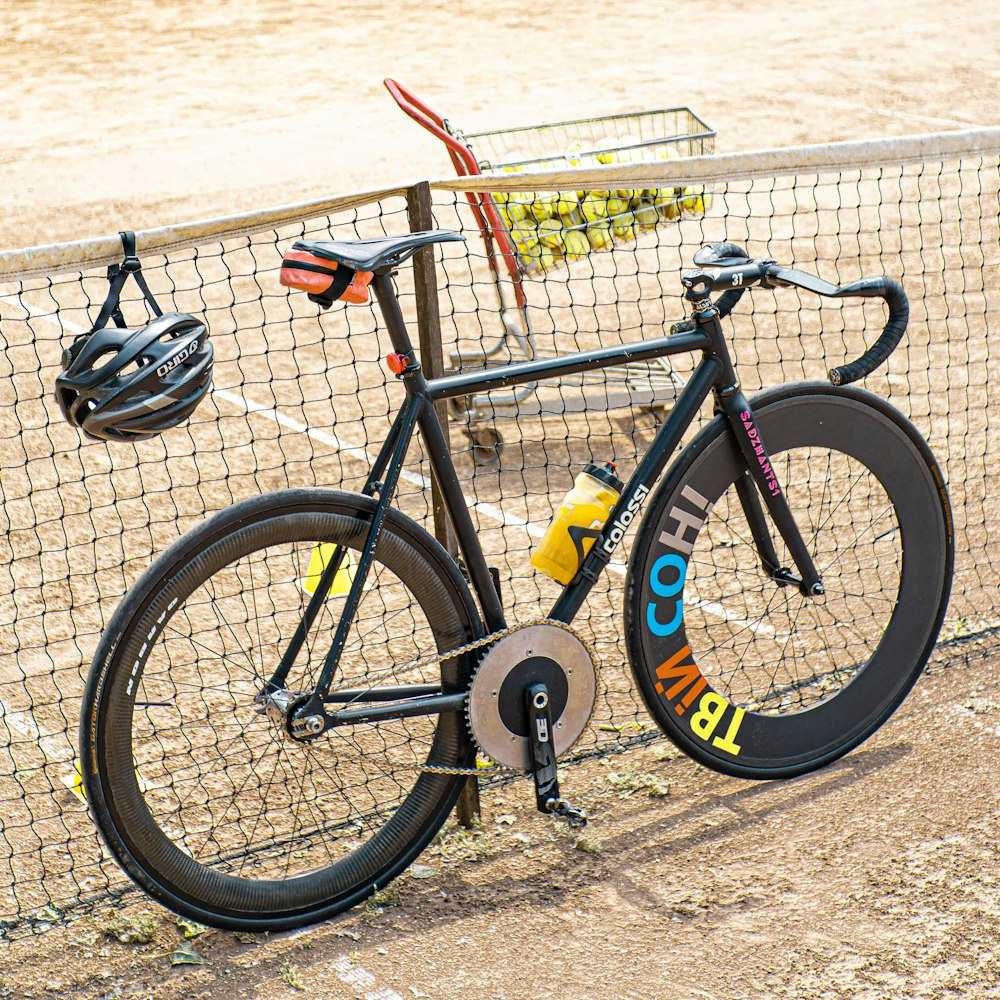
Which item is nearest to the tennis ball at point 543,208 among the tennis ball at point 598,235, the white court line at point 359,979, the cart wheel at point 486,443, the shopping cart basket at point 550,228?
the shopping cart basket at point 550,228

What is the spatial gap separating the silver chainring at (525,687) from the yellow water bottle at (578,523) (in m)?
0.22

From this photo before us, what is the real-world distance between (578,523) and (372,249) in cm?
97

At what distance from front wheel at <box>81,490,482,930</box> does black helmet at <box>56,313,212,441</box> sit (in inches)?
11.7

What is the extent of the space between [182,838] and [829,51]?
1655 centimetres

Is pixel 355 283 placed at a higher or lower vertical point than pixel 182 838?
higher

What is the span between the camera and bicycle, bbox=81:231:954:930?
314 cm

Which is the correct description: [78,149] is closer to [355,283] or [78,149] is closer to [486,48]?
[486,48]

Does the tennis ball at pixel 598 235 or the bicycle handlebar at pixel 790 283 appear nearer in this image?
the bicycle handlebar at pixel 790 283

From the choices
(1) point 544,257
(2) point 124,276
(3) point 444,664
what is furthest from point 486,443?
(2) point 124,276

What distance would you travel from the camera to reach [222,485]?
245 inches

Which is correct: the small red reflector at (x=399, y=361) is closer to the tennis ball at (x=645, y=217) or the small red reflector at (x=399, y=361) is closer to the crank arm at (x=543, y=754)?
the crank arm at (x=543, y=754)

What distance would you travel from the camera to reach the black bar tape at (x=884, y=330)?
3449 millimetres

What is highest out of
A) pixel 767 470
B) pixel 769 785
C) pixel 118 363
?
pixel 118 363

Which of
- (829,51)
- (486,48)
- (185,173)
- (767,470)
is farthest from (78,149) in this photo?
(767,470)
